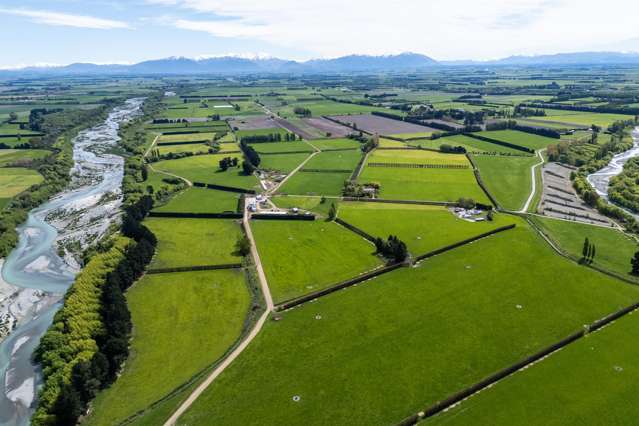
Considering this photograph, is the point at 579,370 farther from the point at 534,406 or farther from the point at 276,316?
the point at 276,316

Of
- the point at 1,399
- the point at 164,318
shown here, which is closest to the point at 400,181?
the point at 164,318

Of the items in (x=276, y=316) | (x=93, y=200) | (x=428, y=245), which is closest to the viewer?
(x=276, y=316)

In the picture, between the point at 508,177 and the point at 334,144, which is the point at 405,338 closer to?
the point at 508,177

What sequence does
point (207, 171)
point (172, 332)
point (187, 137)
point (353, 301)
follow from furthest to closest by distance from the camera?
1. point (187, 137)
2. point (207, 171)
3. point (353, 301)
4. point (172, 332)

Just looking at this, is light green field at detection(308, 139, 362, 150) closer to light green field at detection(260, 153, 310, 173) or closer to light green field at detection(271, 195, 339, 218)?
light green field at detection(260, 153, 310, 173)

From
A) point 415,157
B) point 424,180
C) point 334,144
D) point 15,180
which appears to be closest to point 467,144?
point 415,157

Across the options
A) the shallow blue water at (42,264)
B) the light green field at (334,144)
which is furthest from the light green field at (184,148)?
the light green field at (334,144)

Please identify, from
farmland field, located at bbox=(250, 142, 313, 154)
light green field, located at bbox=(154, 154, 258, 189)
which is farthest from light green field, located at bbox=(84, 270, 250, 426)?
farmland field, located at bbox=(250, 142, 313, 154)
